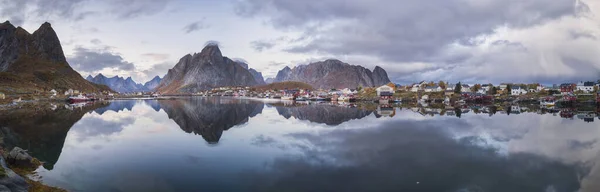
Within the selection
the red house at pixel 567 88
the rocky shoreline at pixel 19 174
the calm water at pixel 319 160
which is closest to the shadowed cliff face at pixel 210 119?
the calm water at pixel 319 160

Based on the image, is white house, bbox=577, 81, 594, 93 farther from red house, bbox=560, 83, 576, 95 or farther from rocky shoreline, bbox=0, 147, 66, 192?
rocky shoreline, bbox=0, 147, 66, 192

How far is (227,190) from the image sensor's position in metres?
15.4

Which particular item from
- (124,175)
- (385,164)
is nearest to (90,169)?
(124,175)

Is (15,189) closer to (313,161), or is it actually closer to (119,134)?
(313,161)

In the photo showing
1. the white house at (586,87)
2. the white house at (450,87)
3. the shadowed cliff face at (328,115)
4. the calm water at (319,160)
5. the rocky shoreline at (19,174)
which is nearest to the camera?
the rocky shoreline at (19,174)

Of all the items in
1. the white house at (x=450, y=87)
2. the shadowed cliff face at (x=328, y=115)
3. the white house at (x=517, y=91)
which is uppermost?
the white house at (x=450, y=87)

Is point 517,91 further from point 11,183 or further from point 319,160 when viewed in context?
point 11,183

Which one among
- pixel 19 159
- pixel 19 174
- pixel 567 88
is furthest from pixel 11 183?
pixel 567 88

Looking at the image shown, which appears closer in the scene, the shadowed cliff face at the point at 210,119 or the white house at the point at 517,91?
the shadowed cliff face at the point at 210,119

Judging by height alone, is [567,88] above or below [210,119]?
above

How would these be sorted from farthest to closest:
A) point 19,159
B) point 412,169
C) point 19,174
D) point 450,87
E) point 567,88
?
point 450,87 → point 567,88 → point 19,159 → point 412,169 → point 19,174

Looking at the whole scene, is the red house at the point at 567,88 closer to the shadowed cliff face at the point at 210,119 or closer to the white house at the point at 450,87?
the white house at the point at 450,87

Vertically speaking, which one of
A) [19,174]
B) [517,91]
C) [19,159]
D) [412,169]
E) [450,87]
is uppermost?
[450,87]

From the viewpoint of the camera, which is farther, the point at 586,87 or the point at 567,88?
the point at 567,88
